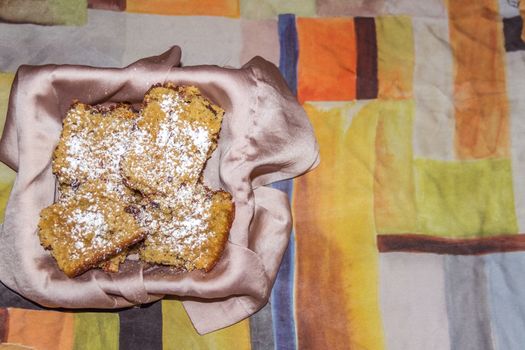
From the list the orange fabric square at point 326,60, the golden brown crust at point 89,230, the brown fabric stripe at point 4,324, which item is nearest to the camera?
the golden brown crust at point 89,230

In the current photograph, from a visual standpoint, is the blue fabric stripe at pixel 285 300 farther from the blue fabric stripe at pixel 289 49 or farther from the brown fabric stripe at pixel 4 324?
the brown fabric stripe at pixel 4 324

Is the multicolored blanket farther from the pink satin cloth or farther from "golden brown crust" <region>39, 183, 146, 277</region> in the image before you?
"golden brown crust" <region>39, 183, 146, 277</region>

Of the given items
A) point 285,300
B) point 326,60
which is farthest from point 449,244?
point 326,60

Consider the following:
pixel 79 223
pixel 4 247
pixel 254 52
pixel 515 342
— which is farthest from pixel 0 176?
pixel 515 342

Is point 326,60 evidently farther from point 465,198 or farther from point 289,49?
point 465,198

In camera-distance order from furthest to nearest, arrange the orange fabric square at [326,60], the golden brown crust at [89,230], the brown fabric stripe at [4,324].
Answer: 1. the orange fabric square at [326,60]
2. the brown fabric stripe at [4,324]
3. the golden brown crust at [89,230]

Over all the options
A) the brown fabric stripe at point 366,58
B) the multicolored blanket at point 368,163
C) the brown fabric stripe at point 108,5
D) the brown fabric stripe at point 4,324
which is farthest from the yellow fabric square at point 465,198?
the brown fabric stripe at point 4,324

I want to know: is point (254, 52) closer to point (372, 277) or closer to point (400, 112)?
point (400, 112)

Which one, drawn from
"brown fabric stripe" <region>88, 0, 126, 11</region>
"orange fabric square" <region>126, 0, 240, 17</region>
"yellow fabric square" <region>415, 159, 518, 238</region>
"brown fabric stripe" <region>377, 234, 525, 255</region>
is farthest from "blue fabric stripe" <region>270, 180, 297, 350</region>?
"brown fabric stripe" <region>88, 0, 126, 11</region>
